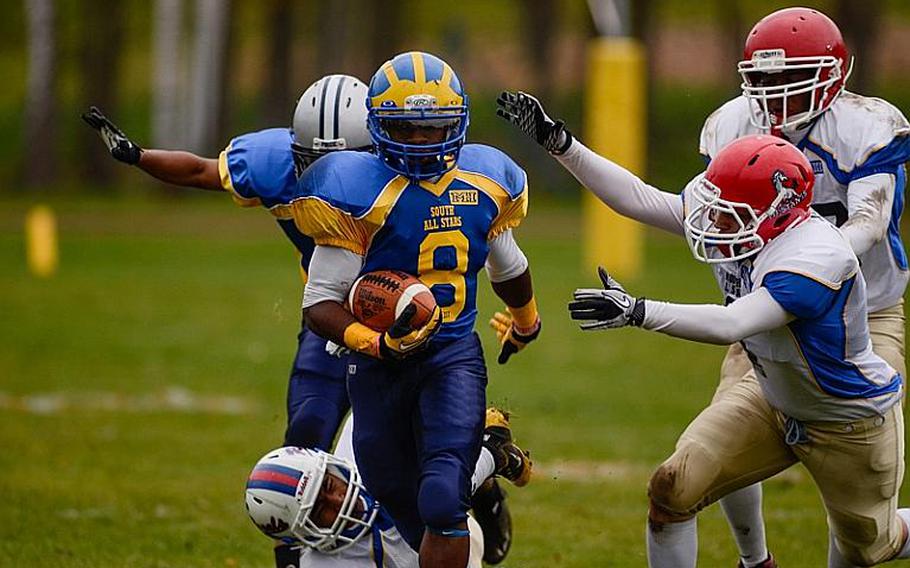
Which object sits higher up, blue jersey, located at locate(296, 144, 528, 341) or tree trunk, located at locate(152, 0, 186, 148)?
blue jersey, located at locate(296, 144, 528, 341)

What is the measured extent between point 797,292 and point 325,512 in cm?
166

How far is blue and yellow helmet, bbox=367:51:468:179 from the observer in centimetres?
479

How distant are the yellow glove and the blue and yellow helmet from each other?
2.49 feet

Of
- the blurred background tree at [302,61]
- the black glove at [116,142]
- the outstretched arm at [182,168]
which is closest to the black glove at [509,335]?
the outstretched arm at [182,168]

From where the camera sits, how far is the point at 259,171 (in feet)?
19.2

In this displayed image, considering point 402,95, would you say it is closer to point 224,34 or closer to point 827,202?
point 827,202

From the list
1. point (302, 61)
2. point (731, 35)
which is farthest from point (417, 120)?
point (302, 61)

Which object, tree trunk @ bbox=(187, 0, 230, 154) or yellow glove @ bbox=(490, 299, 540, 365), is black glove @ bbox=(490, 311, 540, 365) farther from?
tree trunk @ bbox=(187, 0, 230, 154)

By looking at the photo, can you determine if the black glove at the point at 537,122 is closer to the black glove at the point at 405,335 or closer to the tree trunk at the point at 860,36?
the black glove at the point at 405,335

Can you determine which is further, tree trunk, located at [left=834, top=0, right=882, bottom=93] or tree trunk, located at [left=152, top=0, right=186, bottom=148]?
tree trunk, located at [left=152, top=0, right=186, bottom=148]

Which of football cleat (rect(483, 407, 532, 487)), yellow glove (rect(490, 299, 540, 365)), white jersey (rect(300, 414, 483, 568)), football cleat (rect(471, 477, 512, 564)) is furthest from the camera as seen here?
football cleat (rect(471, 477, 512, 564))

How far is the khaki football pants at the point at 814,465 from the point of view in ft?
15.6

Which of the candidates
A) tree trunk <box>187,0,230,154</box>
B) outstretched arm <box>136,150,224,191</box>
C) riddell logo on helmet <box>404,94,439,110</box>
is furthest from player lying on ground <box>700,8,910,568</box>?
tree trunk <box>187,0,230,154</box>

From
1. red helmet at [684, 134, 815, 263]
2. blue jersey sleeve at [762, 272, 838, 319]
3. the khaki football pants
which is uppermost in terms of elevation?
red helmet at [684, 134, 815, 263]
